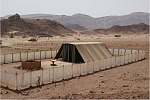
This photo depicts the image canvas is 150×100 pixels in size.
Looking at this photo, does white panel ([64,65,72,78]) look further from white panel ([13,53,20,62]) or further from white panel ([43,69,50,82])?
white panel ([13,53,20,62])

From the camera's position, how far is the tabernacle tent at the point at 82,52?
946 inches

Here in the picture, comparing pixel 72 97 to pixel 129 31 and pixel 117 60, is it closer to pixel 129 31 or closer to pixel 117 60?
pixel 117 60

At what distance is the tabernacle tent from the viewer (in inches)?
946

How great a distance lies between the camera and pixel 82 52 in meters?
24.1

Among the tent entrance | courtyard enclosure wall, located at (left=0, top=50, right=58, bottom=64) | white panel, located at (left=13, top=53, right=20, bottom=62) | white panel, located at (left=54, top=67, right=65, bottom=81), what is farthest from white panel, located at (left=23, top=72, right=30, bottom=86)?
white panel, located at (left=13, top=53, right=20, bottom=62)

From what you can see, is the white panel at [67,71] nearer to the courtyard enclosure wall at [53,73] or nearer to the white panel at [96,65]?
the courtyard enclosure wall at [53,73]

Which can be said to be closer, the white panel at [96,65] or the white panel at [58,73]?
the white panel at [58,73]

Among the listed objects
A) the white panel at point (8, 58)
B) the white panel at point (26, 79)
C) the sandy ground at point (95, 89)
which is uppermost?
the white panel at point (8, 58)

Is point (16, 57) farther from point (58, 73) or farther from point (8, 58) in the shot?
point (58, 73)

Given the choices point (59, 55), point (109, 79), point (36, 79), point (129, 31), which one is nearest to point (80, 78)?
point (109, 79)

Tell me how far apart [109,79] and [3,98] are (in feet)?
28.3

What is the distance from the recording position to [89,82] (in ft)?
52.6

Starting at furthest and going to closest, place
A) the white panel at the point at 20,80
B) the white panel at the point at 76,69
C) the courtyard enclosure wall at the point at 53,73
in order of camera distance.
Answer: the white panel at the point at 76,69
the courtyard enclosure wall at the point at 53,73
the white panel at the point at 20,80

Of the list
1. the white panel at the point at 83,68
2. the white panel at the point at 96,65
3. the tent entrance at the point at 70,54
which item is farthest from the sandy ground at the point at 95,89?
the tent entrance at the point at 70,54
